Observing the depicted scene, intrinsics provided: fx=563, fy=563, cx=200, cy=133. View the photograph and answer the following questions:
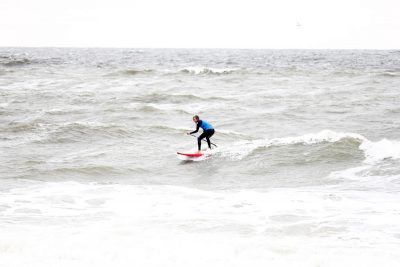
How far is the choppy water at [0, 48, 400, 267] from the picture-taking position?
8.20 metres

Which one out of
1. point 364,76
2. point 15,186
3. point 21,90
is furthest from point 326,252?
point 364,76

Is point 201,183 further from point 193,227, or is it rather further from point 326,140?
point 326,140

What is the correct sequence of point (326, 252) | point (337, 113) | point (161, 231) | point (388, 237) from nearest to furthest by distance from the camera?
point (326, 252) < point (388, 237) < point (161, 231) < point (337, 113)

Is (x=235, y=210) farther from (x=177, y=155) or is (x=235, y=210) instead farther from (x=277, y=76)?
(x=277, y=76)

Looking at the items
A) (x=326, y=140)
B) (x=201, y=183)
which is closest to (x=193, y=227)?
(x=201, y=183)

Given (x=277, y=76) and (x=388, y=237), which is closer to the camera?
(x=388, y=237)

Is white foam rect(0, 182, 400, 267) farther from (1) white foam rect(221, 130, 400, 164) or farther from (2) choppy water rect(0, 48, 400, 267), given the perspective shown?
(1) white foam rect(221, 130, 400, 164)

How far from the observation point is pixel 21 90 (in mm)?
38094

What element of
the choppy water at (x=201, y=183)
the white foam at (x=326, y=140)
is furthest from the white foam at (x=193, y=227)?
the white foam at (x=326, y=140)

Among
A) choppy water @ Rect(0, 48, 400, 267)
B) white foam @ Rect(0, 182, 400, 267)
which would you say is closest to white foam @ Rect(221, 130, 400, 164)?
choppy water @ Rect(0, 48, 400, 267)

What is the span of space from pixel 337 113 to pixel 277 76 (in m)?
22.7

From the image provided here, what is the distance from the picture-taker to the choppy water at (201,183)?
26.9 feet

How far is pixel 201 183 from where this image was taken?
14.2 meters

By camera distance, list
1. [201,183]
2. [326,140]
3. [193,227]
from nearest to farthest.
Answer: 1. [193,227]
2. [201,183]
3. [326,140]
